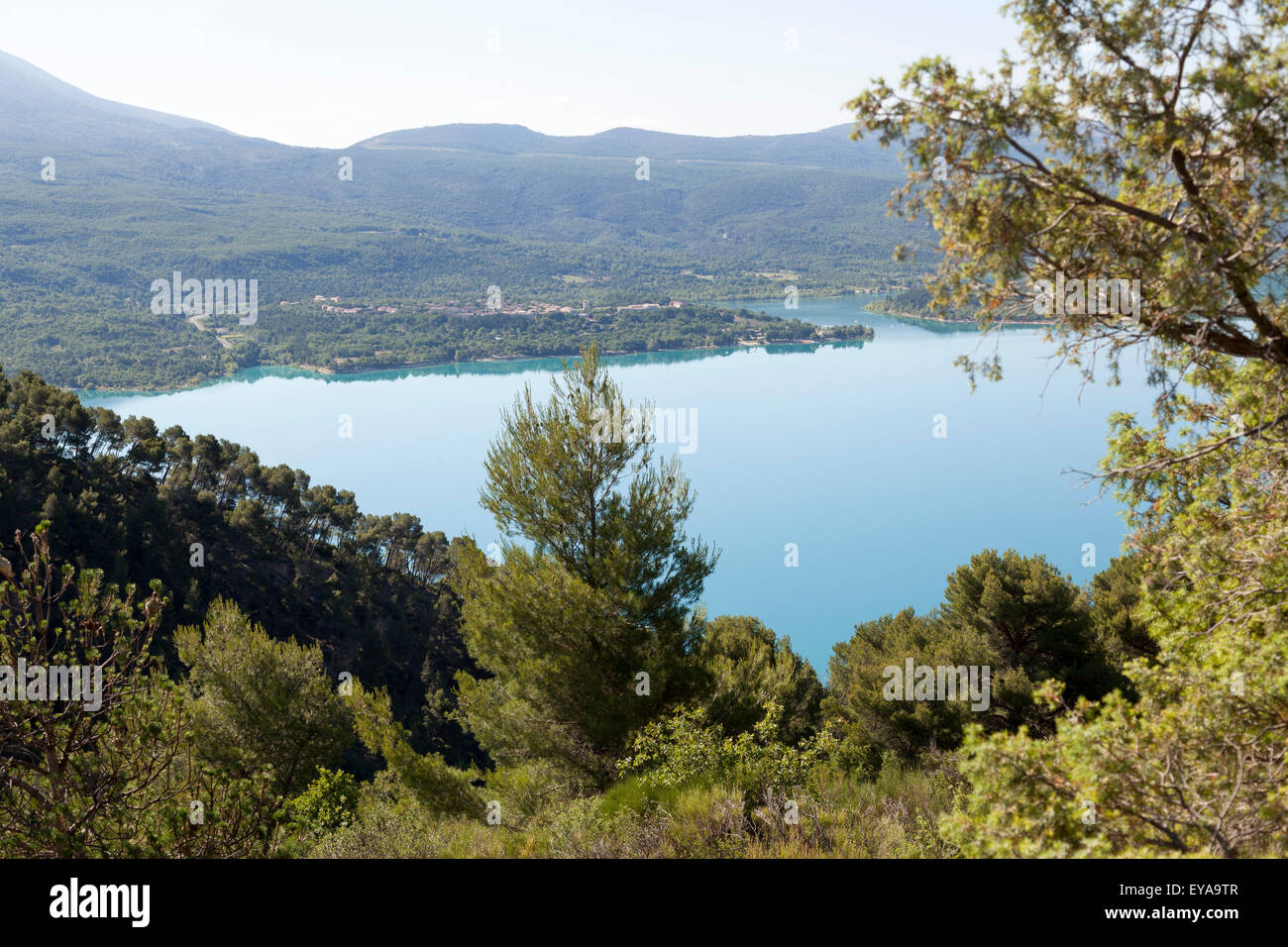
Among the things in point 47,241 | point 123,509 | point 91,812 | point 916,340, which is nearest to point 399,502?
point 123,509

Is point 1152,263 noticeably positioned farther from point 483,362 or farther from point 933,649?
point 483,362

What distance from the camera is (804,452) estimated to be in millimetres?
97375

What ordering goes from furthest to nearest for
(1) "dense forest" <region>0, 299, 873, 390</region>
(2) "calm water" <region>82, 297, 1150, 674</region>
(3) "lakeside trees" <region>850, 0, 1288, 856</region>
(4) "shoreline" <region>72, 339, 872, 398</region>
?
(4) "shoreline" <region>72, 339, 872, 398</region>
(1) "dense forest" <region>0, 299, 873, 390</region>
(2) "calm water" <region>82, 297, 1150, 674</region>
(3) "lakeside trees" <region>850, 0, 1288, 856</region>

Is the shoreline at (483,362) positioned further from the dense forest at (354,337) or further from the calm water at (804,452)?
the calm water at (804,452)

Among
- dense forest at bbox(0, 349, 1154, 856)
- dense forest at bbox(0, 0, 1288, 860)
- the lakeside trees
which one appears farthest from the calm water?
the lakeside trees

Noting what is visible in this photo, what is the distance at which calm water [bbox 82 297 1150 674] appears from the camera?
69.7m

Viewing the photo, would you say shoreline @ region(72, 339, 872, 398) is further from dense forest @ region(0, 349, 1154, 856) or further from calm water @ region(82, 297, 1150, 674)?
dense forest @ region(0, 349, 1154, 856)

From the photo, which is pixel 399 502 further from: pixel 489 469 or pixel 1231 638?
pixel 1231 638

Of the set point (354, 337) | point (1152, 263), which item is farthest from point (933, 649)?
point (354, 337)

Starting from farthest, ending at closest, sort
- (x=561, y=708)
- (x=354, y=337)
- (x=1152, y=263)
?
(x=354, y=337) < (x=561, y=708) < (x=1152, y=263)

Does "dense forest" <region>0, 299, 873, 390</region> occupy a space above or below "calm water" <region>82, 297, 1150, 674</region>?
above

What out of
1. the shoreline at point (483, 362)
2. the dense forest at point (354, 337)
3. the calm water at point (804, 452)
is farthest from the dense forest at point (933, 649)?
the dense forest at point (354, 337)

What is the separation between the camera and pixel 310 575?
3997cm

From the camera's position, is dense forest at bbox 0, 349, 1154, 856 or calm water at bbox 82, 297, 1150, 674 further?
calm water at bbox 82, 297, 1150, 674
